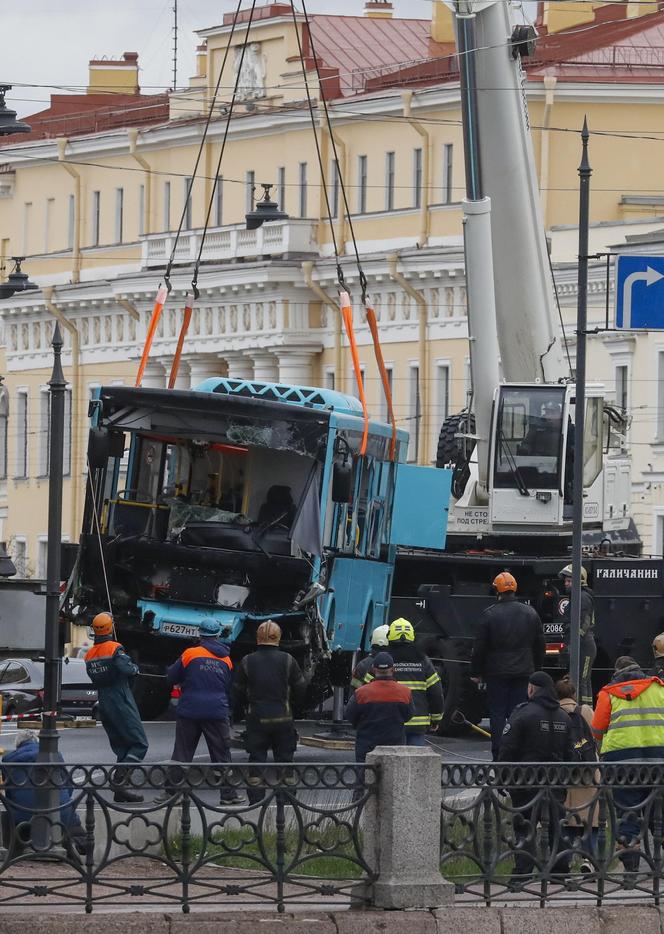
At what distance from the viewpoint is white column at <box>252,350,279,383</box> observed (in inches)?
2990

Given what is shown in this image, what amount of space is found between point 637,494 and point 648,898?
42088mm

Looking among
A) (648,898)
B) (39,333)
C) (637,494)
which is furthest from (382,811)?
(39,333)

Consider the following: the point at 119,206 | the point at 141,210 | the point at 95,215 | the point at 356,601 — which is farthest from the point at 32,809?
the point at 95,215

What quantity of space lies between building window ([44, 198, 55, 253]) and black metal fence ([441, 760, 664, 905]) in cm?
6810

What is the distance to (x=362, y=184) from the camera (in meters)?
73.1

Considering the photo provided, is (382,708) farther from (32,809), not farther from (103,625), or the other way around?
(32,809)

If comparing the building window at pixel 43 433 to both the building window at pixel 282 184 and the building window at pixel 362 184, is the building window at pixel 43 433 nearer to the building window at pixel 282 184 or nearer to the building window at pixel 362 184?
the building window at pixel 282 184

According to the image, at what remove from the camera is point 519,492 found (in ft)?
102

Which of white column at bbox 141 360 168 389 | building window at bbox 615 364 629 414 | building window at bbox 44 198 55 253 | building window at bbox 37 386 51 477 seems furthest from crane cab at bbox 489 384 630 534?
building window at bbox 44 198 55 253

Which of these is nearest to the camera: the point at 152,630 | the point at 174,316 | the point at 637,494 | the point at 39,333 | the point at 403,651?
the point at 403,651

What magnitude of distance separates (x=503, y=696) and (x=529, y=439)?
814 centimetres

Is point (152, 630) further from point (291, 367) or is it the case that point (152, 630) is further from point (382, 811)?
point (291, 367)

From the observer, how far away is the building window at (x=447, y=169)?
229ft

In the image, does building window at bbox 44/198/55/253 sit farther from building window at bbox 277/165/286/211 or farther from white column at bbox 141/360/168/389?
building window at bbox 277/165/286/211
